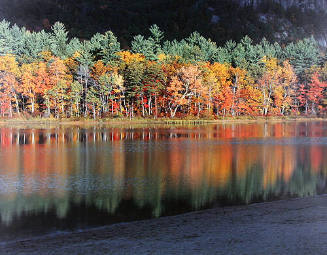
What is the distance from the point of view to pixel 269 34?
144 metres

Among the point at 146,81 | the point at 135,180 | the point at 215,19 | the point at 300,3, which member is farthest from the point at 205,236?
the point at 300,3

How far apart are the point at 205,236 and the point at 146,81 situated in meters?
60.7

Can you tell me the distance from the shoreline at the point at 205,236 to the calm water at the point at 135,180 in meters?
1.42

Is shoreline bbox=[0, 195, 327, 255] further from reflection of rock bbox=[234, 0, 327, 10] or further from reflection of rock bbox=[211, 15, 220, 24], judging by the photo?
reflection of rock bbox=[234, 0, 327, 10]

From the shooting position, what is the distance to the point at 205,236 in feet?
36.4

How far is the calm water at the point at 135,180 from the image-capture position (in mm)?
14883

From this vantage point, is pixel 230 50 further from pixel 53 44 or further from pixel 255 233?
pixel 255 233

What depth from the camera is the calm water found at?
14.9 metres

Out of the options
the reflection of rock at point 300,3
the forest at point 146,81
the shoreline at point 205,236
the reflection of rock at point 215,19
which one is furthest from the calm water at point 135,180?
the reflection of rock at point 300,3

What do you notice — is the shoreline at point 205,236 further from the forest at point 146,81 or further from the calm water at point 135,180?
the forest at point 146,81

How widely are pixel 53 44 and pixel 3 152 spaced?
57070mm

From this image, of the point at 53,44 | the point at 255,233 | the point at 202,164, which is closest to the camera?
the point at 255,233

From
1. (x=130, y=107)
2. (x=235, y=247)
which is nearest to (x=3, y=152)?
(x=235, y=247)

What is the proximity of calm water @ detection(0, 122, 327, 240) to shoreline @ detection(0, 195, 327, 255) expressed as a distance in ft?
4.65
